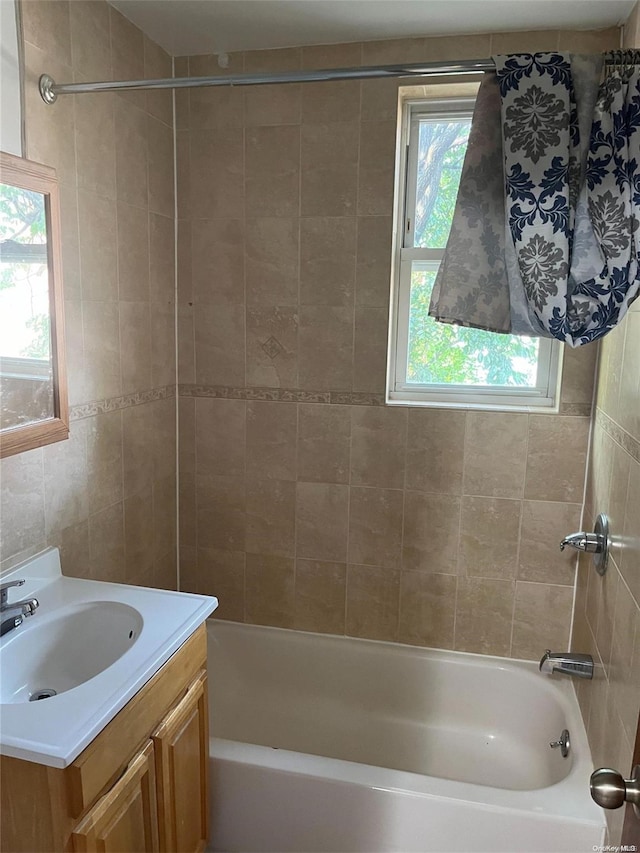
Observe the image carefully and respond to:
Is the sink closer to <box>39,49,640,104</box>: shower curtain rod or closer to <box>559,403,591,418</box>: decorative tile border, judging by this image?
<box>39,49,640,104</box>: shower curtain rod

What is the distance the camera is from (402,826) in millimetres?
1732

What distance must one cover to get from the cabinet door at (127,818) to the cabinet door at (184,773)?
0.03 metres

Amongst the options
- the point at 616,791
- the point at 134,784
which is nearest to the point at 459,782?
the point at 134,784

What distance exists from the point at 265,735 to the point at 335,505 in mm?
887

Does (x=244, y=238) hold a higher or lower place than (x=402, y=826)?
higher

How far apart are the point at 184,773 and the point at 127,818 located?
27 centimetres

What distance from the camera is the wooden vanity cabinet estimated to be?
3.79 feet

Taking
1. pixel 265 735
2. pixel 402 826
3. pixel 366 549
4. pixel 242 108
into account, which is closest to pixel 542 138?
pixel 242 108

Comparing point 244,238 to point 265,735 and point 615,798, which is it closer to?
point 265,735

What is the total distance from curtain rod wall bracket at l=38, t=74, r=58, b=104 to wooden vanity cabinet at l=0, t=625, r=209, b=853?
4.84 feet

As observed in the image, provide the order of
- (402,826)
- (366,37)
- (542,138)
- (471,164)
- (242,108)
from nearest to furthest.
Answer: (542,138), (471,164), (402,826), (366,37), (242,108)

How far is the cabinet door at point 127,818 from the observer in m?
1.19

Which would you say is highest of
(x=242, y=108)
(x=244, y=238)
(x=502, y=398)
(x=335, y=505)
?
(x=242, y=108)

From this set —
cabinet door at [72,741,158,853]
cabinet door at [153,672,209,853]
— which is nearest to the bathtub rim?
cabinet door at [153,672,209,853]
